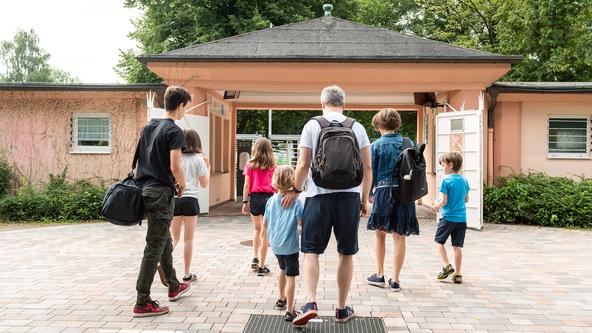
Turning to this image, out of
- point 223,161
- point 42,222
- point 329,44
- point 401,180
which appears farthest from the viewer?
point 223,161

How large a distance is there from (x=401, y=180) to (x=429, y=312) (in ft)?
4.22

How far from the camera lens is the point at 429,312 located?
15.7ft

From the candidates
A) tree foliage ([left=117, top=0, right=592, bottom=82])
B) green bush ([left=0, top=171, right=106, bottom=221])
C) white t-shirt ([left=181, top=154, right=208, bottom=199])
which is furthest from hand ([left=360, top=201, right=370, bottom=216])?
tree foliage ([left=117, top=0, right=592, bottom=82])

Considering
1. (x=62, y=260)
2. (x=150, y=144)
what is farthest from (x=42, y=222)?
(x=150, y=144)

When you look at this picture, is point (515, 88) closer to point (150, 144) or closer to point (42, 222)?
point (150, 144)

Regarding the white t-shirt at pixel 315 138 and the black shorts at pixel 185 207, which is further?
the black shorts at pixel 185 207

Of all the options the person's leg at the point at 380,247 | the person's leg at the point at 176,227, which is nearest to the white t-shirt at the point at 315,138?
the person's leg at the point at 380,247

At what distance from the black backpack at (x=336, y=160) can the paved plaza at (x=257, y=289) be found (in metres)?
1.31

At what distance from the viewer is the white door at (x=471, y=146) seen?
10555 mm

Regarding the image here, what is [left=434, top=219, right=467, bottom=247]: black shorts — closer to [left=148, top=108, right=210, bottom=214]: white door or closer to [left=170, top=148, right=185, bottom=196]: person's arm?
[left=170, top=148, right=185, bottom=196]: person's arm

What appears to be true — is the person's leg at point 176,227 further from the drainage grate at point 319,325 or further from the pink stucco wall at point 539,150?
the pink stucco wall at point 539,150

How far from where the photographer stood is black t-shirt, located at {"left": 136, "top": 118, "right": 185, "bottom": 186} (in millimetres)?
4508

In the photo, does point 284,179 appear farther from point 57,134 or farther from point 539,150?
point 57,134

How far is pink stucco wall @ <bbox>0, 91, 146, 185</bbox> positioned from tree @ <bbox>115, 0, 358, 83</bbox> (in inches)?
427
